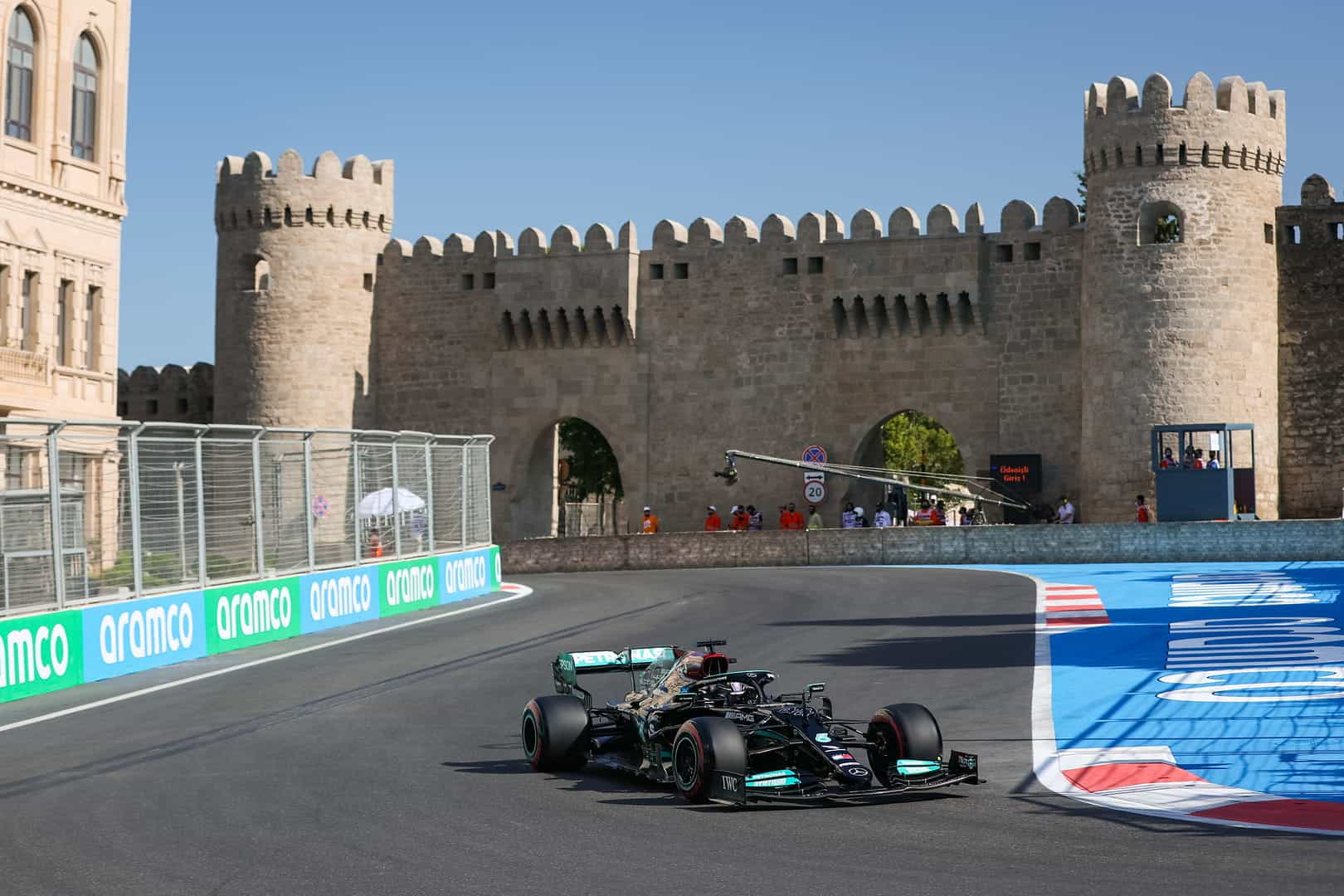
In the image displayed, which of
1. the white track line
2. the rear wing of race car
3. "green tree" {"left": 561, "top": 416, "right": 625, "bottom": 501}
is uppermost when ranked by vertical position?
"green tree" {"left": 561, "top": 416, "right": 625, "bottom": 501}

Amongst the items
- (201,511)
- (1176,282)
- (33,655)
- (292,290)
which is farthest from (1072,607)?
(292,290)

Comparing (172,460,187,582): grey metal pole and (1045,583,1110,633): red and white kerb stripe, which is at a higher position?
(172,460,187,582): grey metal pole

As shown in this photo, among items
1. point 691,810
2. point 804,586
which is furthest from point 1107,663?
point 804,586

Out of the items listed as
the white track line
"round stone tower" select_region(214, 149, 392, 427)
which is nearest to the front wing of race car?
the white track line

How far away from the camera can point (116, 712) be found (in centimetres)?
1433

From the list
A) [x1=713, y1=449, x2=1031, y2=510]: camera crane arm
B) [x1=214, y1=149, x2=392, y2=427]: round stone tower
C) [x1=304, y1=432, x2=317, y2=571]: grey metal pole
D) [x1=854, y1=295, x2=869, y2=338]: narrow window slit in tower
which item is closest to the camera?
[x1=304, y1=432, x2=317, y2=571]: grey metal pole

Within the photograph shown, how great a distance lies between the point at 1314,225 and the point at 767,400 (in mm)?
13111

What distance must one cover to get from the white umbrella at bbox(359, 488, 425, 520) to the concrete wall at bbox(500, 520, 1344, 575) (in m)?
11.8

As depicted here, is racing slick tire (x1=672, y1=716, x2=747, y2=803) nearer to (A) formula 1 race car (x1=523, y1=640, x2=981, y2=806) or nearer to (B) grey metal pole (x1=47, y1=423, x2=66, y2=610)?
(A) formula 1 race car (x1=523, y1=640, x2=981, y2=806)

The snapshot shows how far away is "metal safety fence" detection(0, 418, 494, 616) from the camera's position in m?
15.9

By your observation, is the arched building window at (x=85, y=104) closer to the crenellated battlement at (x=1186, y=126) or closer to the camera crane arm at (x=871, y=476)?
the camera crane arm at (x=871, y=476)

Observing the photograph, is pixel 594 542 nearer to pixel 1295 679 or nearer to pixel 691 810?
pixel 1295 679

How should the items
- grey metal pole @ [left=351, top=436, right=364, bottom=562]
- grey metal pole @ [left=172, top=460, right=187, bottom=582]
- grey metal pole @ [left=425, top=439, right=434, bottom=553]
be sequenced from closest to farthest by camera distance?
grey metal pole @ [left=172, top=460, right=187, bottom=582], grey metal pole @ [left=351, top=436, right=364, bottom=562], grey metal pole @ [left=425, top=439, right=434, bottom=553]

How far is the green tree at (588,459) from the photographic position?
61.8 m
